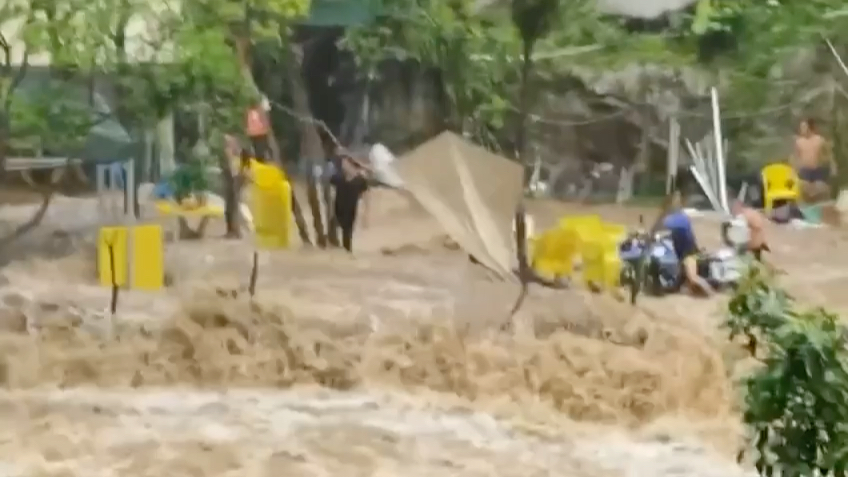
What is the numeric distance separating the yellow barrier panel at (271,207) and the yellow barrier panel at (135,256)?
11 centimetres

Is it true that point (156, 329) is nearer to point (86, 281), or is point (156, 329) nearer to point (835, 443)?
point (86, 281)

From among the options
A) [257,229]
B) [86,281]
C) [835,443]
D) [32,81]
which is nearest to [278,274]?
[257,229]

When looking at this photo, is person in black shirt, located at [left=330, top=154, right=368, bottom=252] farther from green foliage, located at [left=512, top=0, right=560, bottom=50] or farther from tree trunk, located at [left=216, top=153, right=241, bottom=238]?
green foliage, located at [left=512, top=0, right=560, bottom=50]

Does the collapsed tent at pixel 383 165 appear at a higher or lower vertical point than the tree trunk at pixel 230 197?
higher

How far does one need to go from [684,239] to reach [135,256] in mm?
587

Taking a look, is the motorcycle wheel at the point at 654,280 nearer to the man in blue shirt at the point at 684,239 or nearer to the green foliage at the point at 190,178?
the man in blue shirt at the point at 684,239

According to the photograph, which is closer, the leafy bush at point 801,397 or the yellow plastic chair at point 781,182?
the leafy bush at point 801,397

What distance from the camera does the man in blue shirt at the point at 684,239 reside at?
115 centimetres

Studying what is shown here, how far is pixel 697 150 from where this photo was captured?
45.3 inches

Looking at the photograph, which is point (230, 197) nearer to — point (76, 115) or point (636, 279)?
point (76, 115)

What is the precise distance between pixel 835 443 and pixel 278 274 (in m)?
0.58

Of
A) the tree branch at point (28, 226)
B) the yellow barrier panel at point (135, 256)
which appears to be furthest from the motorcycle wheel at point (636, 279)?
the tree branch at point (28, 226)

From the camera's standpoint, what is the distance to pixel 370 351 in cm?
115

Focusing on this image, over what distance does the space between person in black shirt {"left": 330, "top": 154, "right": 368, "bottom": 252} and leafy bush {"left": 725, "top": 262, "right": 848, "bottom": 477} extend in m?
0.46
